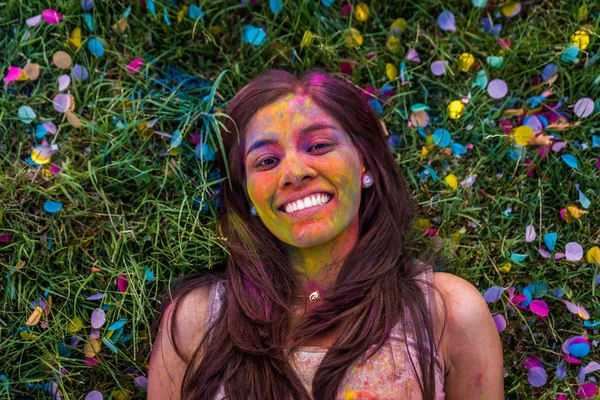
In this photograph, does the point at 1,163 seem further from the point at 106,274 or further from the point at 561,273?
the point at 561,273

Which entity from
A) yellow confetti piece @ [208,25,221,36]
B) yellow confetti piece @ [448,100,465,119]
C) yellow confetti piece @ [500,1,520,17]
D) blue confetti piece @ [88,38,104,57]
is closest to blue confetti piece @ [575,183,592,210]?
yellow confetti piece @ [448,100,465,119]

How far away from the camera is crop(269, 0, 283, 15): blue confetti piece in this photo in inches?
138

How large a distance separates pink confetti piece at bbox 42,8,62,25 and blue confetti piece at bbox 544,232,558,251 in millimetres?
2706

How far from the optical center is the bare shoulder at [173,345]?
2.88 metres

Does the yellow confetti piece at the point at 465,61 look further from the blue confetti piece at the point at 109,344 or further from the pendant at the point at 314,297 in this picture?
the blue confetti piece at the point at 109,344

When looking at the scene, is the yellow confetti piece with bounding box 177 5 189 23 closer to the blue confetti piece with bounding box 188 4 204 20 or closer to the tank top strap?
the blue confetti piece with bounding box 188 4 204 20

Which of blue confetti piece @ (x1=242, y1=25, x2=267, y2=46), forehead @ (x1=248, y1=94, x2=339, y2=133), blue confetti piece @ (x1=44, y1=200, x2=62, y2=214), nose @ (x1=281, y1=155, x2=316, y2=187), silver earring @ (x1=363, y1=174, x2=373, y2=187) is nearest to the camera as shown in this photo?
nose @ (x1=281, y1=155, x2=316, y2=187)

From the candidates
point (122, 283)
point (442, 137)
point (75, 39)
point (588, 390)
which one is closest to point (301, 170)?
point (442, 137)

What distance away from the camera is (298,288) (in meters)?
2.96

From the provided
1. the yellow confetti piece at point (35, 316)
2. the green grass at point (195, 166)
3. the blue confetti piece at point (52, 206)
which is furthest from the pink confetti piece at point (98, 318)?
the blue confetti piece at point (52, 206)

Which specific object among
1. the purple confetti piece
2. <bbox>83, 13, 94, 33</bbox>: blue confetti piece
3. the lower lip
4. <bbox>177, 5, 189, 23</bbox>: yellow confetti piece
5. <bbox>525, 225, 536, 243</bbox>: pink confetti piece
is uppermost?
<bbox>83, 13, 94, 33</bbox>: blue confetti piece

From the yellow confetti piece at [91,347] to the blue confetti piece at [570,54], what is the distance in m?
2.74

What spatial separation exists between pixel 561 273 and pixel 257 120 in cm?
170

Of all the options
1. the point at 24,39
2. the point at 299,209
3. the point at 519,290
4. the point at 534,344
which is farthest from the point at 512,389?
the point at 24,39
